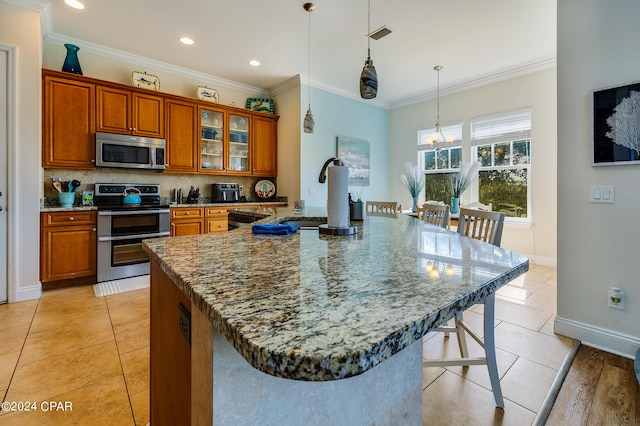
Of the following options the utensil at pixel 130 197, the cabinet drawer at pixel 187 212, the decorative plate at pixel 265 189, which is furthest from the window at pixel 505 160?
the utensil at pixel 130 197

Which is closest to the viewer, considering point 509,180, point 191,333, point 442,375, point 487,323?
point 191,333

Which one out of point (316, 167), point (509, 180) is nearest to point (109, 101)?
point (316, 167)

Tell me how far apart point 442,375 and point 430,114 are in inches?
184

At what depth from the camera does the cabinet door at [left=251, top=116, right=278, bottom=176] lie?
4.71 metres

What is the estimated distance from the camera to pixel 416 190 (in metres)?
5.02

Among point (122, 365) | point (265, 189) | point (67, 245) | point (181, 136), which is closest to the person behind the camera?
point (122, 365)

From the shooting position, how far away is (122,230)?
339cm

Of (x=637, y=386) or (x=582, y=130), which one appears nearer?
(x=637, y=386)

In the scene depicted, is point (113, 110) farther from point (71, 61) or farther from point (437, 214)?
point (437, 214)

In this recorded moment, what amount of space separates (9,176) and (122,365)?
2.30 meters

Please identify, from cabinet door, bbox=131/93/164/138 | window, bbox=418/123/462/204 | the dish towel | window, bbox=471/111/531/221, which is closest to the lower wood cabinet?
cabinet door, bbox=131/93/164/138

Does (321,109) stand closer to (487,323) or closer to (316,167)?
(316,167)


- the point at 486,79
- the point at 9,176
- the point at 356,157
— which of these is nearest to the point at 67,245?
the point at 9,176

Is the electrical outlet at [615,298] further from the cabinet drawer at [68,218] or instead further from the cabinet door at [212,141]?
the cabinet drawer at [68,218]
